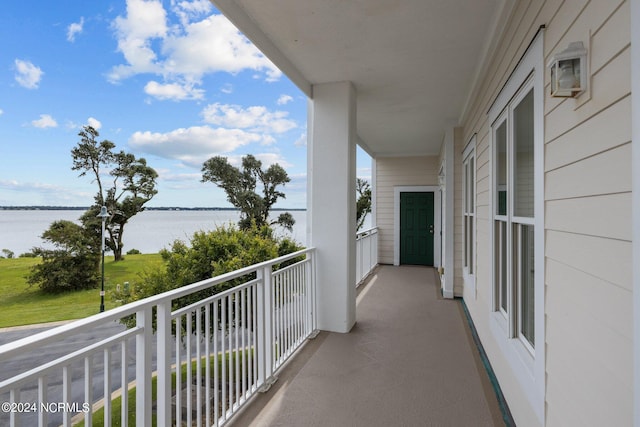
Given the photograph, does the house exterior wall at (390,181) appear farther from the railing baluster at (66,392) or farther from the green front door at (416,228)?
the railing baluster at (66,392)

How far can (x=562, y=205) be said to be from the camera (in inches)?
Answer: 54.1

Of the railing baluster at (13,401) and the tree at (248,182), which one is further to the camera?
the tree at (248,182)

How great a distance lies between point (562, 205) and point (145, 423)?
2029mm

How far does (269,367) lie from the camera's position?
8.62ft

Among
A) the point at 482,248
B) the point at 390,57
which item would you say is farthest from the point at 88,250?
the point at 482,248

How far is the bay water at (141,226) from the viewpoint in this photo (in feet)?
12.7

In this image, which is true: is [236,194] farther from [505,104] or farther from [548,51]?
[548,51]

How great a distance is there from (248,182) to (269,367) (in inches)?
242

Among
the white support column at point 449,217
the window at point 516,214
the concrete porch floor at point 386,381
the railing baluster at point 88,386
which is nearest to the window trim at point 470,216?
the white support column at point 449,217

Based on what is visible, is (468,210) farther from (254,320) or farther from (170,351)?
(170,351)

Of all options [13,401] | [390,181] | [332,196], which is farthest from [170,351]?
[390,181]

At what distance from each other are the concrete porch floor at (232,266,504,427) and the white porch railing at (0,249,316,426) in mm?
217

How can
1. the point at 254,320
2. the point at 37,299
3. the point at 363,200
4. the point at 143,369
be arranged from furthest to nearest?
the point at 363,200 < the point at 37,299 < the point at 254,320 < the point at 143,369

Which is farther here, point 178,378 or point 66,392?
point 178,378
